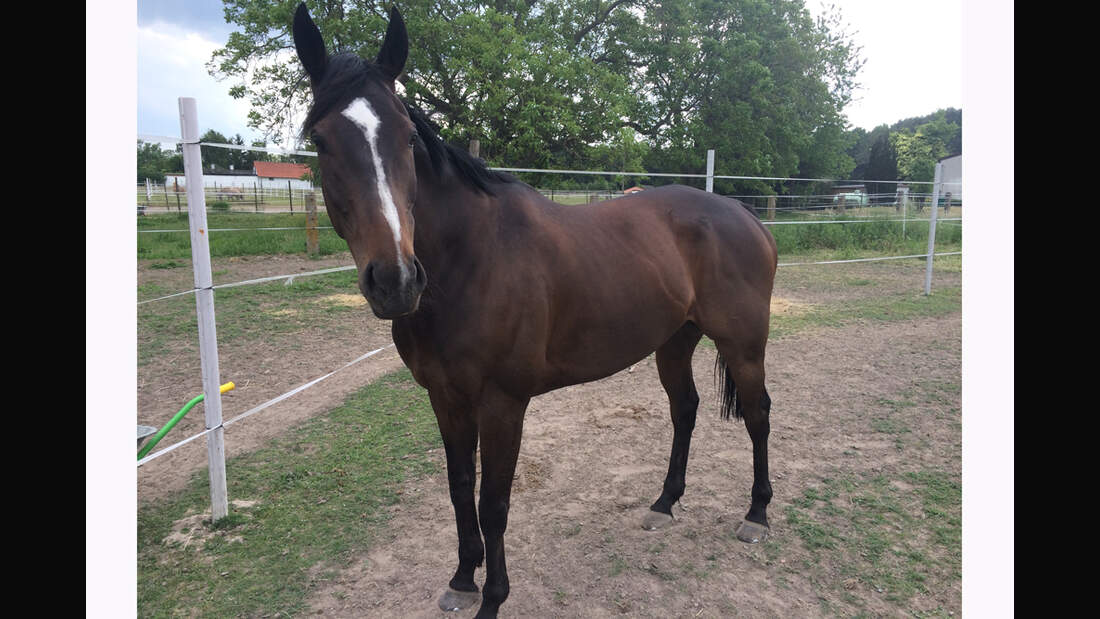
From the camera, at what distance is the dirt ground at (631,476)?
224 cm

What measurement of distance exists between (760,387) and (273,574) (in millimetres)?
2434

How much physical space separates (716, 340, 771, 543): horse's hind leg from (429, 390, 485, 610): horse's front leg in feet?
4.31

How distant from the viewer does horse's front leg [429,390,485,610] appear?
2.11 m

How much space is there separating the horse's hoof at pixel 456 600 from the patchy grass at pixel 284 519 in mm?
533

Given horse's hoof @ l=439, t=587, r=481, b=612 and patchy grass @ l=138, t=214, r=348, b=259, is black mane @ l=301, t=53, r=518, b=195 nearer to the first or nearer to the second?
horse's hoof @ l=439, t=587, r=481, b=612

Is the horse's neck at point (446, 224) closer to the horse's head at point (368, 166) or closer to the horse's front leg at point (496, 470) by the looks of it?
the horse's head at point (368, 166)

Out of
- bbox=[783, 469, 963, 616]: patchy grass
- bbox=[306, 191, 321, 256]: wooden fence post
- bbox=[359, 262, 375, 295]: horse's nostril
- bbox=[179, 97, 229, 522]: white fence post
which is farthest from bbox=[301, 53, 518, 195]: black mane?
bbox=[306, 191, 321, 256]: wooden fence post

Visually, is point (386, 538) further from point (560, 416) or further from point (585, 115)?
point (585, 115)

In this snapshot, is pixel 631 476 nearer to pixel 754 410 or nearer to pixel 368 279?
pixel 754 410

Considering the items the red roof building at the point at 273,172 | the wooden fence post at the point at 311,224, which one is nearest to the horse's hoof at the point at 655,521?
the red roof building at the point at 273,172

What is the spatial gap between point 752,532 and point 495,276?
71.7 inches

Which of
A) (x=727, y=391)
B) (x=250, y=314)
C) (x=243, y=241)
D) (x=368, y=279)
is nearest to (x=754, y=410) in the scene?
(x=727, y=391)

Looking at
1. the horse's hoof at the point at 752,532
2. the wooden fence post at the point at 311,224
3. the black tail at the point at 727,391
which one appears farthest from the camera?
the wooden fence post at the point at 311,224
